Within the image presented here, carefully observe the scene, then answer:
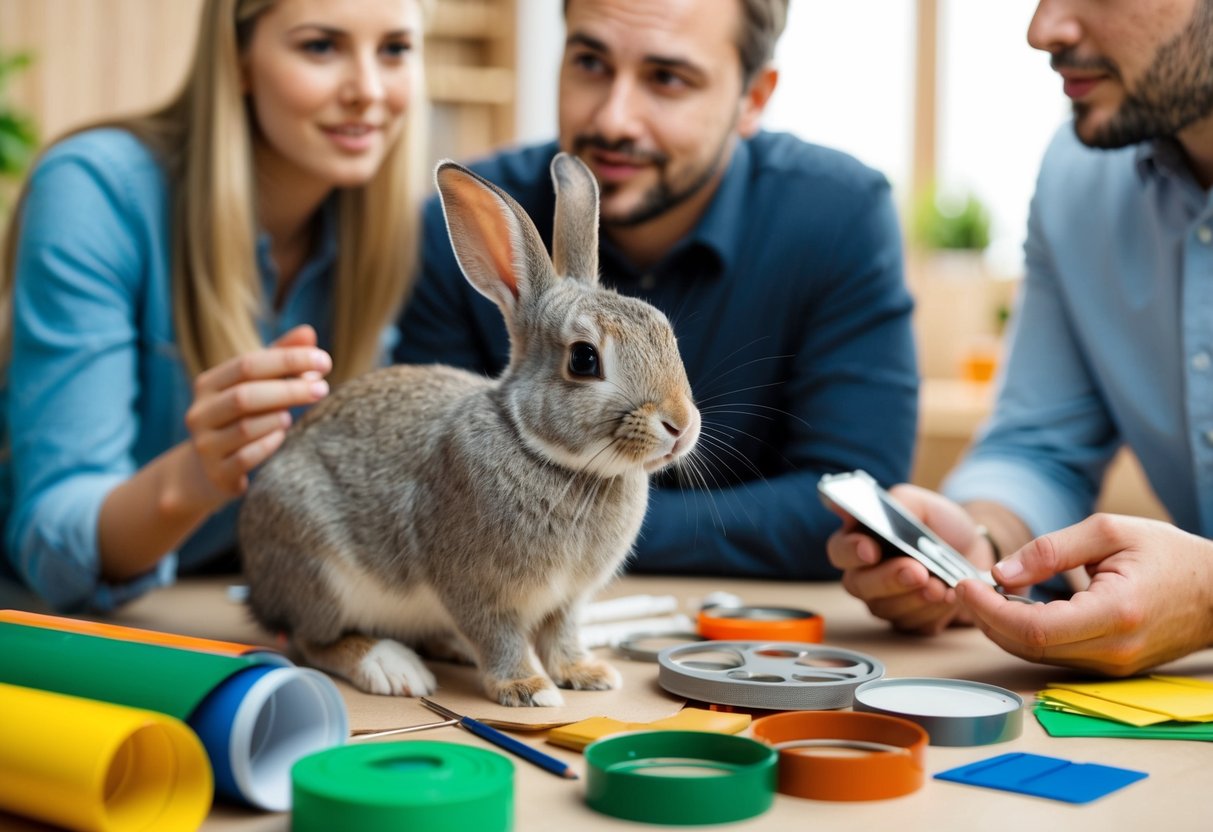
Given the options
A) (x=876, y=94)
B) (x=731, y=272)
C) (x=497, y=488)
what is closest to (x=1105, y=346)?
(x=731, y=272)

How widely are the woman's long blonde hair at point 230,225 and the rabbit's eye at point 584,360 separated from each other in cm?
96

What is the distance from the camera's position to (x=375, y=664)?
4.61ft

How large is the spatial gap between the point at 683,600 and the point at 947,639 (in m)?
0.43

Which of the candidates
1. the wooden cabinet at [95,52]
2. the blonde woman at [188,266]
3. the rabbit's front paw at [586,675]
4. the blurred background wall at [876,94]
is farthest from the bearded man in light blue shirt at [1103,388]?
the wooden cabinet at [95,52]

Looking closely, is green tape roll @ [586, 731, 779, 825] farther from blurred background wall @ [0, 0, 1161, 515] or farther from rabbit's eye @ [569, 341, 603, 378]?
blurred background wall @ [0, 0, 1161, 515]

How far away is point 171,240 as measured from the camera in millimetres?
2186

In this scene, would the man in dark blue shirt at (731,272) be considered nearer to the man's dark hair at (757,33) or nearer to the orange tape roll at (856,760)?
the man's dark hair at (757,33)

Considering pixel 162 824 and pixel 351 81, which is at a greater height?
pixel 351 81

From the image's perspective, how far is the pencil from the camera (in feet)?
3.55

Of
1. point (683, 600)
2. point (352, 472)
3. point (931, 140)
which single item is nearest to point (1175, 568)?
point (683, 600)

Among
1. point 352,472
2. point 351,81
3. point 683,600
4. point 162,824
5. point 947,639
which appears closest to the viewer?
point 162,824

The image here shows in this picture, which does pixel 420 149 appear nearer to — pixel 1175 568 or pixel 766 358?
pixel 766 358

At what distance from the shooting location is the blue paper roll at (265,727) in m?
0.97

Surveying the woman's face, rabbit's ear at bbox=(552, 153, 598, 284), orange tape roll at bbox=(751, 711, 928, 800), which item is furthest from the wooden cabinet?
orange tape roll at bbox=(751, 711, 928, 800)
